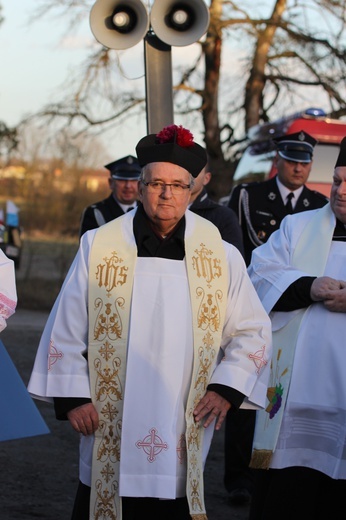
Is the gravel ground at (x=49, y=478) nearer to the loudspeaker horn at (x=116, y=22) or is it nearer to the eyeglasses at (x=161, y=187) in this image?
the eyeglasses at (x=161, y=187)

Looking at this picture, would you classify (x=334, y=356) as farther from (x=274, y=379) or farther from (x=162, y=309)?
(x=162, y=309)

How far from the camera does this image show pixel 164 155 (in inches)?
180

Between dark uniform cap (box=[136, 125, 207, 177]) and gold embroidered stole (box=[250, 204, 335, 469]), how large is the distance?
40.9 inches

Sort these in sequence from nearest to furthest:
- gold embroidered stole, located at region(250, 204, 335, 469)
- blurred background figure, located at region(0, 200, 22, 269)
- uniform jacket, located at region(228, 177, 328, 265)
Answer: gold embroidered stole, located at region(250, 204, 335, 469)
uniform jacket, located at region(228, 177, 328, 265)
blurred background figure, located at region(0, 200, 22, 269)

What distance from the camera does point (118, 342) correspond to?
4520mm

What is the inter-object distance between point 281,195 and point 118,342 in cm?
348

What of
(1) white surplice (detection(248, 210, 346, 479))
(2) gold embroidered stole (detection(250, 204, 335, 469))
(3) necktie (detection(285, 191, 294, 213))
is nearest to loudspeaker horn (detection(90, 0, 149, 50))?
(3) necktie (detection(285, 191, 294, 213))

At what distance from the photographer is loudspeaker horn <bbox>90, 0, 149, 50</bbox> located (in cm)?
775

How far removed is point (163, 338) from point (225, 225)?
2.59 meters

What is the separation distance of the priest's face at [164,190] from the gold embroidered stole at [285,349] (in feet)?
3.54

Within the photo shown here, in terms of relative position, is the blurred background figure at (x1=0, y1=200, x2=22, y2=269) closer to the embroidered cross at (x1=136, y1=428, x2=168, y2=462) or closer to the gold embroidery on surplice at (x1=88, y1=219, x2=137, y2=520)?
the gold embroidery on surplice at (x1=88, y1=219, x2=137, y2=520)

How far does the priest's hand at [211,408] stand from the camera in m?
4.46

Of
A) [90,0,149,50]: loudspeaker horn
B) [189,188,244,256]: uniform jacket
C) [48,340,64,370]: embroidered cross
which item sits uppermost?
[90,0,149,50]: loudspeaker horn

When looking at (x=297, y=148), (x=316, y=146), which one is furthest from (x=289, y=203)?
(x=316, y=146)
